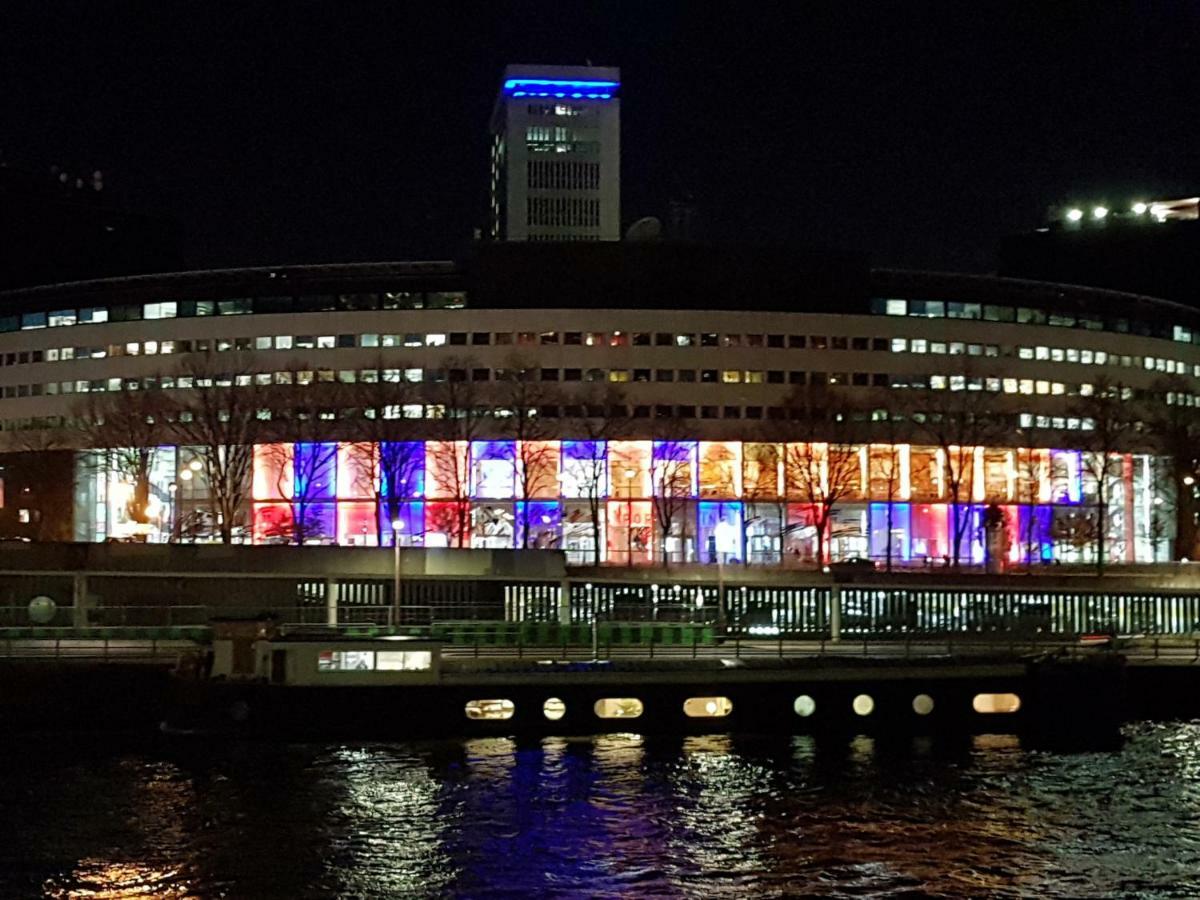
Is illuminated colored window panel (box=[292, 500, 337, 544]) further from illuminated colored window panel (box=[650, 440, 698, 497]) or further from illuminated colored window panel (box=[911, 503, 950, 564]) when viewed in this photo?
illuminated colored window panel (box=[911, 503, 950, 564])

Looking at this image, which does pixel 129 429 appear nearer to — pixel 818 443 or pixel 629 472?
pixel 629 472

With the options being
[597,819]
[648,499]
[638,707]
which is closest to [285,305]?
[648,499]

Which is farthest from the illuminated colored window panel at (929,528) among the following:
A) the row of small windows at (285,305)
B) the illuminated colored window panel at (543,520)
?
the row of small windows at (285,305)

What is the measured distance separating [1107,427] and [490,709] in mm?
79042

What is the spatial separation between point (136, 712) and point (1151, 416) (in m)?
96.5

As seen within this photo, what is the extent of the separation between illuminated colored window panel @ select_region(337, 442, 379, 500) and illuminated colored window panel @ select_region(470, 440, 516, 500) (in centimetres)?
768

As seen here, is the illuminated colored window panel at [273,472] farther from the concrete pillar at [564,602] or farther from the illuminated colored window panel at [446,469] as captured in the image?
the concrete pillar at [564,602]

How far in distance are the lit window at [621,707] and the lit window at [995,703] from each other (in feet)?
35.0

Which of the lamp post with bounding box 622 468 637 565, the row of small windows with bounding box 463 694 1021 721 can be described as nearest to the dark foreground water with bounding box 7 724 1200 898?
the row of small windows with bounding box 463 694 1021 721

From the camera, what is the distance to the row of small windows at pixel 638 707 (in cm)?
4409

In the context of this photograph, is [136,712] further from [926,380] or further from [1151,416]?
[1151,416]

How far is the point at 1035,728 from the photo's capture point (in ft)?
150

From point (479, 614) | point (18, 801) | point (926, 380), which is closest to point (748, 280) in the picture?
point (926, 380)

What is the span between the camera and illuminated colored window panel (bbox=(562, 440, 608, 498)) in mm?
108938
